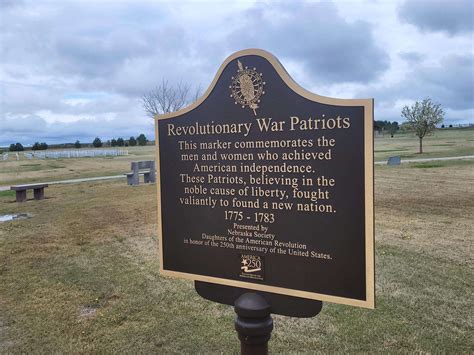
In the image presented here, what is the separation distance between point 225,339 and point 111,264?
9.30 ft

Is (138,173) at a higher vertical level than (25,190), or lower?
higher

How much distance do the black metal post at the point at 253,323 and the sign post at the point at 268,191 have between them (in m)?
0.07

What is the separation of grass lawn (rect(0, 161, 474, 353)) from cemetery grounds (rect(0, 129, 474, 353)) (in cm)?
1

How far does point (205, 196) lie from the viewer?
2982 millimetres

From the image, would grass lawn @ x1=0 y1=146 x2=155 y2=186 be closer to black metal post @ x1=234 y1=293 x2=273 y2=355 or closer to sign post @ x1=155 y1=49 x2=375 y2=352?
sign post @ x1=155 y1=49 x2=375 y2=352

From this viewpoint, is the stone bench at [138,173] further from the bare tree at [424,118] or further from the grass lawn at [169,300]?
the bare tree at [424,118]

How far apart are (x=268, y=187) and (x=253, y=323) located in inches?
35.1

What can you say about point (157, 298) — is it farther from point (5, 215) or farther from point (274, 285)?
point (5, 215)

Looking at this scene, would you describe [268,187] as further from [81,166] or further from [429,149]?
[429,149]

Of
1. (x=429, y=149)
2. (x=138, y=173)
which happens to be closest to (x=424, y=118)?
(x=429, y=149)

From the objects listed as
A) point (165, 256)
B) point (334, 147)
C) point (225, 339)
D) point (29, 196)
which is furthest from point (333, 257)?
point (29, 196)

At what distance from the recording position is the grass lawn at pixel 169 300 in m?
3.76

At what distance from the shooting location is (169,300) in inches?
188

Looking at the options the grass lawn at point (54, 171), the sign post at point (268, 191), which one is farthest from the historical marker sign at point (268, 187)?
the grass lawn at point (54, 171)
